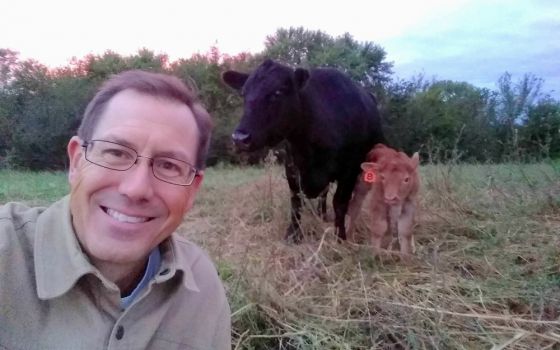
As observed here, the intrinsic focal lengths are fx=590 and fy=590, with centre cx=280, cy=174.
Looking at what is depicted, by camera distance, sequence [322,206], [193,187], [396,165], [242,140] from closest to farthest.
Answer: [193,187]
[396,165]
[242,140]
[322,206]

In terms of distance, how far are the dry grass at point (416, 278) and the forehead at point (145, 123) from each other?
1.57 meters

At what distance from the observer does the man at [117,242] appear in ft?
5.41

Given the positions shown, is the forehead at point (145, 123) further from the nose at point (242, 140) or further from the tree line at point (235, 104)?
the tree line at point (235, 104)

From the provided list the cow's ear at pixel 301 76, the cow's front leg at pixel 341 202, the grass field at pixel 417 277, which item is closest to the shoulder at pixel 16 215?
the grass field at pixel 417 277

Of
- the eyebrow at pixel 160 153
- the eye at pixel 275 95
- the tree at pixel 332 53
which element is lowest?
the eyebrow at pixel 160 153

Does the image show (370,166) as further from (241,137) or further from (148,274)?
(148,274)

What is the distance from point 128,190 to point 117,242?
0.55 feet

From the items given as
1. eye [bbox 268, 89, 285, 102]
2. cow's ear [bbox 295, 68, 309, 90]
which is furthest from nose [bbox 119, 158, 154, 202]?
cow's ear [bbox 295, 68, 309, 90]

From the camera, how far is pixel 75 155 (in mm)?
1886

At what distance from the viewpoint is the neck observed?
1.86 m

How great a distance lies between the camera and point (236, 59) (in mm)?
21266

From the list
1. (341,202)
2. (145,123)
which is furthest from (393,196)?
(145,123)

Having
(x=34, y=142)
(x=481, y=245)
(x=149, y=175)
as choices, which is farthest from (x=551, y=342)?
(x=34, y=142)

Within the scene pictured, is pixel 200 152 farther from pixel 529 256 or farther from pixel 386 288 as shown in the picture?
pixel 529 256
